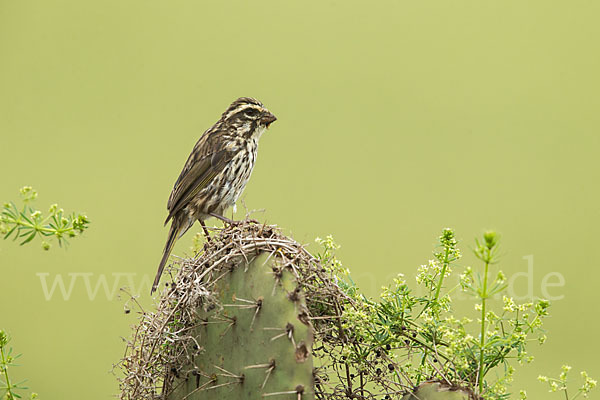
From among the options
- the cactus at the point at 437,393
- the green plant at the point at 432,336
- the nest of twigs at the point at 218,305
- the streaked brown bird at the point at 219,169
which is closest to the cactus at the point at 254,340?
the nest of twigs at the point at 218,305

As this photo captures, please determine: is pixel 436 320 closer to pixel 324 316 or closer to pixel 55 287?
pixel 324 316

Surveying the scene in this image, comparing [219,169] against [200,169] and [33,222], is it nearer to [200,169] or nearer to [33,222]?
[200,169]

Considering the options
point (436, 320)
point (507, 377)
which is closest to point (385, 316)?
point (436, 320)

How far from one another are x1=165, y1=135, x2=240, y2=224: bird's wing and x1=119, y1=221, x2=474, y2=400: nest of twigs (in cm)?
79

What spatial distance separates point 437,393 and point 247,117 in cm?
166

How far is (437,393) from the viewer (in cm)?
201

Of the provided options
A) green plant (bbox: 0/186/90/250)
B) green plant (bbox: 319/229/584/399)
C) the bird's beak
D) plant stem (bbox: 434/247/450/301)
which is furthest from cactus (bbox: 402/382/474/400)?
the bird's beak

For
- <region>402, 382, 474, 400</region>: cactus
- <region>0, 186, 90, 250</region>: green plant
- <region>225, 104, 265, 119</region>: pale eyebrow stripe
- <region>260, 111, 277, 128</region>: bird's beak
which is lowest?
<region>402, 382, 474, 400</region>: cactus

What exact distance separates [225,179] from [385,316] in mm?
1203

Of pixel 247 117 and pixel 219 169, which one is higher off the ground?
pixel 247 117

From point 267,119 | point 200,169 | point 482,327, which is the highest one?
point 267,119

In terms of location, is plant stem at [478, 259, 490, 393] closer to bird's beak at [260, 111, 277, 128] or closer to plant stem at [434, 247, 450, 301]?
plant stem at [434, 247, 450, 301]

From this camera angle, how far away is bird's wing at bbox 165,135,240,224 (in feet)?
10.2

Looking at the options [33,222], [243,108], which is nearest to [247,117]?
[243,108]
